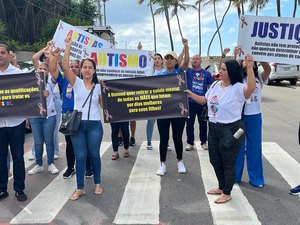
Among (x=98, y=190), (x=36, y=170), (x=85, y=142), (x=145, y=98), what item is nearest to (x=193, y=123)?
(x=145, y=98)

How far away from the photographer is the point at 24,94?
4.94 metres

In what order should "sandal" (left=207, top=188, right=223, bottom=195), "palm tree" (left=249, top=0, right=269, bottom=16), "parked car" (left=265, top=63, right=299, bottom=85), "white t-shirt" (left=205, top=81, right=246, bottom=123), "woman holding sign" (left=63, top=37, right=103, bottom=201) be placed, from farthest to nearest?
"palm tree" (left=249, top=0, right=269, bottom=16) → "parked car" (left=265, top=63, right=299, bottom=85) → "sandal" (left=207, top=188, right=223, bottom=195) → "woman holding sign" (left=63, top=37, right=103, bottom=201) → "white t-shirt" (left=205, top=81, right=246, bottom=123)

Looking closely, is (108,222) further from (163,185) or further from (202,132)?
(202,132)

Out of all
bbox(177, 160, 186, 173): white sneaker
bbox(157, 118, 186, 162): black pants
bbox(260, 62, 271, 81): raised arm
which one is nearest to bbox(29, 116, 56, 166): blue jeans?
bbox(157, 118, 186, 162): black pants

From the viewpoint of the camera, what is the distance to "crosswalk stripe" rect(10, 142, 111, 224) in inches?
162

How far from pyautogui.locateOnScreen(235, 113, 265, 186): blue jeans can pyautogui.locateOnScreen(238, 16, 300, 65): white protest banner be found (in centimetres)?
90

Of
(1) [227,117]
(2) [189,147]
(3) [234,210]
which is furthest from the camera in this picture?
(2) [189,147]

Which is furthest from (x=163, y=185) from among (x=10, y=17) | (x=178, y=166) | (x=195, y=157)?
(x=10, y=17)

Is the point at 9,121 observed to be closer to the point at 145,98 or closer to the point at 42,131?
the point at 42,131

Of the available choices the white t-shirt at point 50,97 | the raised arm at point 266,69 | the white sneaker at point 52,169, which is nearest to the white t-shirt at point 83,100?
the white t-shirt at point 50,97

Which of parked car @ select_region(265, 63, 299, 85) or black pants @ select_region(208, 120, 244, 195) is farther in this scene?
parked car @ select_region(265, 63, 299, 85)

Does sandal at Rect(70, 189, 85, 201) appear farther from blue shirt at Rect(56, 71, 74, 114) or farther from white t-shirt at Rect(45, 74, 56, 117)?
white t-shirt at Rect(45, 74, 56, 117)

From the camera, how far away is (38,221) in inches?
159

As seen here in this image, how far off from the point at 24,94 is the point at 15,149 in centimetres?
81
